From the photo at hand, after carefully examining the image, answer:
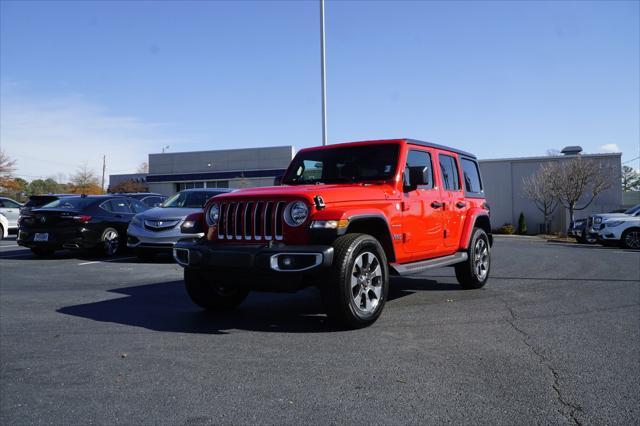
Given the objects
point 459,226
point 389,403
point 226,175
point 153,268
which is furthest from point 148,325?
point 226,175

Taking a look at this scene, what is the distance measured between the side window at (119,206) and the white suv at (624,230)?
14.9 meters

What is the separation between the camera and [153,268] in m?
10.4

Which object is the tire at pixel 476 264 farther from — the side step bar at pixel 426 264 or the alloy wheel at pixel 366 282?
the alloy wheel at pixel 366 282

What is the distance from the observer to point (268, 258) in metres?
4.79

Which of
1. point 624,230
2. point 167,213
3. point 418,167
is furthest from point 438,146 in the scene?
point 624,230

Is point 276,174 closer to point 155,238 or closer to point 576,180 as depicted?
point 576,180

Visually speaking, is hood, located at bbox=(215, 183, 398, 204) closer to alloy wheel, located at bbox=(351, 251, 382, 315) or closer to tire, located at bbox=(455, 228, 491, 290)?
alloy wheel, located at bbox=(351, 251, 382, 315)

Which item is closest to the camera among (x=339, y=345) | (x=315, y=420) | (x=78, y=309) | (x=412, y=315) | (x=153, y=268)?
(x=315, y=420)

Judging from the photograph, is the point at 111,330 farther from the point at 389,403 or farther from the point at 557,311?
the point at 557,311

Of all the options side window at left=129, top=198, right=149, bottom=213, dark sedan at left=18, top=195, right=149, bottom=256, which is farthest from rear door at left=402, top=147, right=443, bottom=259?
side window at left=129, top=198, right=149, bottom=213

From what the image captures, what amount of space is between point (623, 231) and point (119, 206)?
1535 centimetres

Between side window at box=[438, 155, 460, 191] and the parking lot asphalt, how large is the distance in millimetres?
1489

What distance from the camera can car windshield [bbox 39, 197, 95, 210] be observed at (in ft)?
40.8

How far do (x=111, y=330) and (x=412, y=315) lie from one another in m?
3.13
